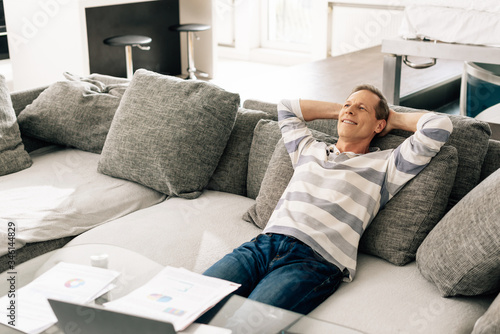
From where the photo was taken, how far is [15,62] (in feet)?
14.5

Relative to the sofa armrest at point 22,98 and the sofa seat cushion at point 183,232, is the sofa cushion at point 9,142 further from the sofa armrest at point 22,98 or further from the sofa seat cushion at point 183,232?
the sofa seat cushion at point 183,232

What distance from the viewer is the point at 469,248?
1508 mm

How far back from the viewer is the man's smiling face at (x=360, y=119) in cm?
190

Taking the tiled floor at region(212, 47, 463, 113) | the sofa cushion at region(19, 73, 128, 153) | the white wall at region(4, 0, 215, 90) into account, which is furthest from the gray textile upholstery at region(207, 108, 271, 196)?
the white wall at region(4, 0, 215, 90)

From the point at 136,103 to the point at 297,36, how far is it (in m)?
4.80

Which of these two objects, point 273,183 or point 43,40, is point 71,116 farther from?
point 43,40

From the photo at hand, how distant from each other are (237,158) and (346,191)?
652mm

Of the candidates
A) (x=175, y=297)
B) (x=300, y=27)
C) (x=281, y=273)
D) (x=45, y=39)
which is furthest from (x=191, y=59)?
(x=175, y=297)

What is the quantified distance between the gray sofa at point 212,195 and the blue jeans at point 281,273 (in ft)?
0.16

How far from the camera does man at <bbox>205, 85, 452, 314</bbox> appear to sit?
162 centimetres

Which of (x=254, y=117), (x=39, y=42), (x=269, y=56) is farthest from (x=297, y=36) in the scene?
(x=254, y=117)

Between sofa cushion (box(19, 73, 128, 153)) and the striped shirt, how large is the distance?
3.62ft

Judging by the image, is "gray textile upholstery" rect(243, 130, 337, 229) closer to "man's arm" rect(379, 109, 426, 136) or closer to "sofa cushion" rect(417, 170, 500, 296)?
"man's arm" rect(379, 109, 426, 136)

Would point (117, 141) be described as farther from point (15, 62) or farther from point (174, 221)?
point (15, 62)
